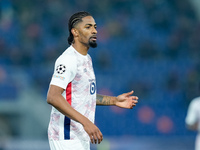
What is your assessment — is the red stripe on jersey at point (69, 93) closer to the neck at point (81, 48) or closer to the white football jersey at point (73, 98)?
the white football jersey at point (73, 98)

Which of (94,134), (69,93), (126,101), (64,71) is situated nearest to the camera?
(94,134)

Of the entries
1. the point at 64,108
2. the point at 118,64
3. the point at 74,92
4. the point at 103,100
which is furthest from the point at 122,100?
the point at 118,64

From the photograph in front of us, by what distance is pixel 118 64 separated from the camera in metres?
13.3

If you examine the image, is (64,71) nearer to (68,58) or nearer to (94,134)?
(68,58)

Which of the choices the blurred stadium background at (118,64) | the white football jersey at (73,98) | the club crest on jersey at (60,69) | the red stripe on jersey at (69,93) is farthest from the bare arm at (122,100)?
the blurred stadium background at (118,64)

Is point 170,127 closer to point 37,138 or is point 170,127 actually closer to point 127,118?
point 127,118

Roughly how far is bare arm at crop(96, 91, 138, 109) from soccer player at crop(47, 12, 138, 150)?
31 cm

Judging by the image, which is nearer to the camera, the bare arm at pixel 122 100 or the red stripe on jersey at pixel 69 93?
the red stripe on jersey at pixel 69 93

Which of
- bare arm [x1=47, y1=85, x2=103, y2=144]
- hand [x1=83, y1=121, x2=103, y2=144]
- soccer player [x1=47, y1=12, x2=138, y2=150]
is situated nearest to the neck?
soccer player [x1=47, y1=12, x2=138, y2=150]

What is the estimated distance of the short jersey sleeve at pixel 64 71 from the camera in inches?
138

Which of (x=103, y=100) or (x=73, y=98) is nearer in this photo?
(x=73, y=98)

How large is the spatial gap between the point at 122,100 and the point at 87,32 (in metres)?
0.76

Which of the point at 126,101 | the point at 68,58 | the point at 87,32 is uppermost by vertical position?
the point at 87,32

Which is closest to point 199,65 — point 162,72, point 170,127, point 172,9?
point 162,72
